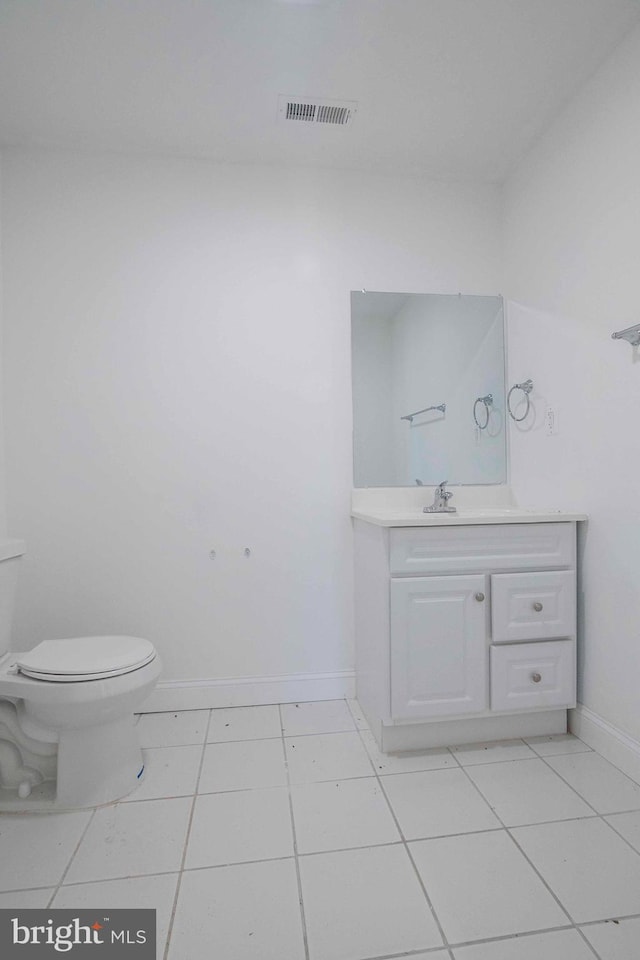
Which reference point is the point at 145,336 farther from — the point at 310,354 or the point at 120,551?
the point at 120,551

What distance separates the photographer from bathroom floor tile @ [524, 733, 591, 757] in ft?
5.68

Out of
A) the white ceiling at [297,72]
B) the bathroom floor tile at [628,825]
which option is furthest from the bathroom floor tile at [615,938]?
the white ceiling at [297,72]

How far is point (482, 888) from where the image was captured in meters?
1.16

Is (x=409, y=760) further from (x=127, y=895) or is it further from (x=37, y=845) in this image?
(x=37, y=845)

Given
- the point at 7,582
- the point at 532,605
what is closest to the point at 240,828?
the point at 7,582

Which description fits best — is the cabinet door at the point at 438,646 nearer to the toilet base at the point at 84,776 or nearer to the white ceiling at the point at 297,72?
the toilet base at the point at 84,776

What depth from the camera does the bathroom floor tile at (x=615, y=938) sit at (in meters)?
0.99

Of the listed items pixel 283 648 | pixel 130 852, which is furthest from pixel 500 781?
pixel 130 852

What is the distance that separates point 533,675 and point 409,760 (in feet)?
1.72

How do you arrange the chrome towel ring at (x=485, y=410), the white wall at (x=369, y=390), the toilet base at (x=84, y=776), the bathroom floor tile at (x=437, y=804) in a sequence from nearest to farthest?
the bathroom floor tile at (x=437, y=804) < the toilet base at (x=84, y=776) < the white wall at (x=369, y=390) < the chrome towel ring at (x=485, y=410)

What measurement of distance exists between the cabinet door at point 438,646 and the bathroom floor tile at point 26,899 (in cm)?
104

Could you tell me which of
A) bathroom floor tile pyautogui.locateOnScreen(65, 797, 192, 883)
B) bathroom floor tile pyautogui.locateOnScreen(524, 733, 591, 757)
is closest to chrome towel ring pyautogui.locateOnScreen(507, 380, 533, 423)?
bathroom floor tile pyautogui.locateOnScreen(524, 733, 591, 757)

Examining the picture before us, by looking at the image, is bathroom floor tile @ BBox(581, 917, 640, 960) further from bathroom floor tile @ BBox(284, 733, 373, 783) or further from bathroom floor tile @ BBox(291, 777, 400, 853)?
bathroom floor tile @ BBox(284, 733, 373, 783)

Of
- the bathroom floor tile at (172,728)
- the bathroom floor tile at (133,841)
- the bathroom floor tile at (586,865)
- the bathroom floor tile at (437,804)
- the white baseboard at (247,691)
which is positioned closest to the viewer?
the bathroom floor tile at (586,865)
